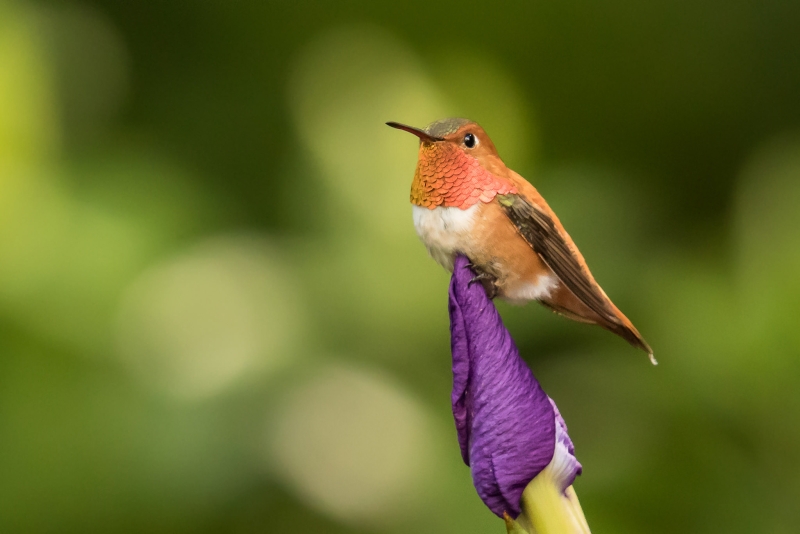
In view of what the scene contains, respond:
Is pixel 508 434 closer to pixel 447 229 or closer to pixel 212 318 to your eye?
pixel 447 229

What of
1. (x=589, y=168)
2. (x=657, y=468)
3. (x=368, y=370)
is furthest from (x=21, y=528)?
(x=589, y=168)

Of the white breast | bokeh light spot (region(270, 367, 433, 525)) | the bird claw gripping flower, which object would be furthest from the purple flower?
bokeh light spot (region(270, 367, 433, 525))

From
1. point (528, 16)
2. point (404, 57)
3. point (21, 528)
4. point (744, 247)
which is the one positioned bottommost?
point (21, 528)

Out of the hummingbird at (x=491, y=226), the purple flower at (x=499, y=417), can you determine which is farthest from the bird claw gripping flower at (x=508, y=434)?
the hummingbird at (x=491, y=226)

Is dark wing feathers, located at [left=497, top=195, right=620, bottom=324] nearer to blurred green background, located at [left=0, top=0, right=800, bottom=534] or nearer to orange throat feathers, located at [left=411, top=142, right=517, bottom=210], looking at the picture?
orange throat feathers, located at [left=411, top=142, right=517, bottom=210]

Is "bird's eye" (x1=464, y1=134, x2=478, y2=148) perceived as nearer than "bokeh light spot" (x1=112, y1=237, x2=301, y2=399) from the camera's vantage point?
Yes

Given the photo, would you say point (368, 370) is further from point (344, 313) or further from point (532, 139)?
point (532, 139)
